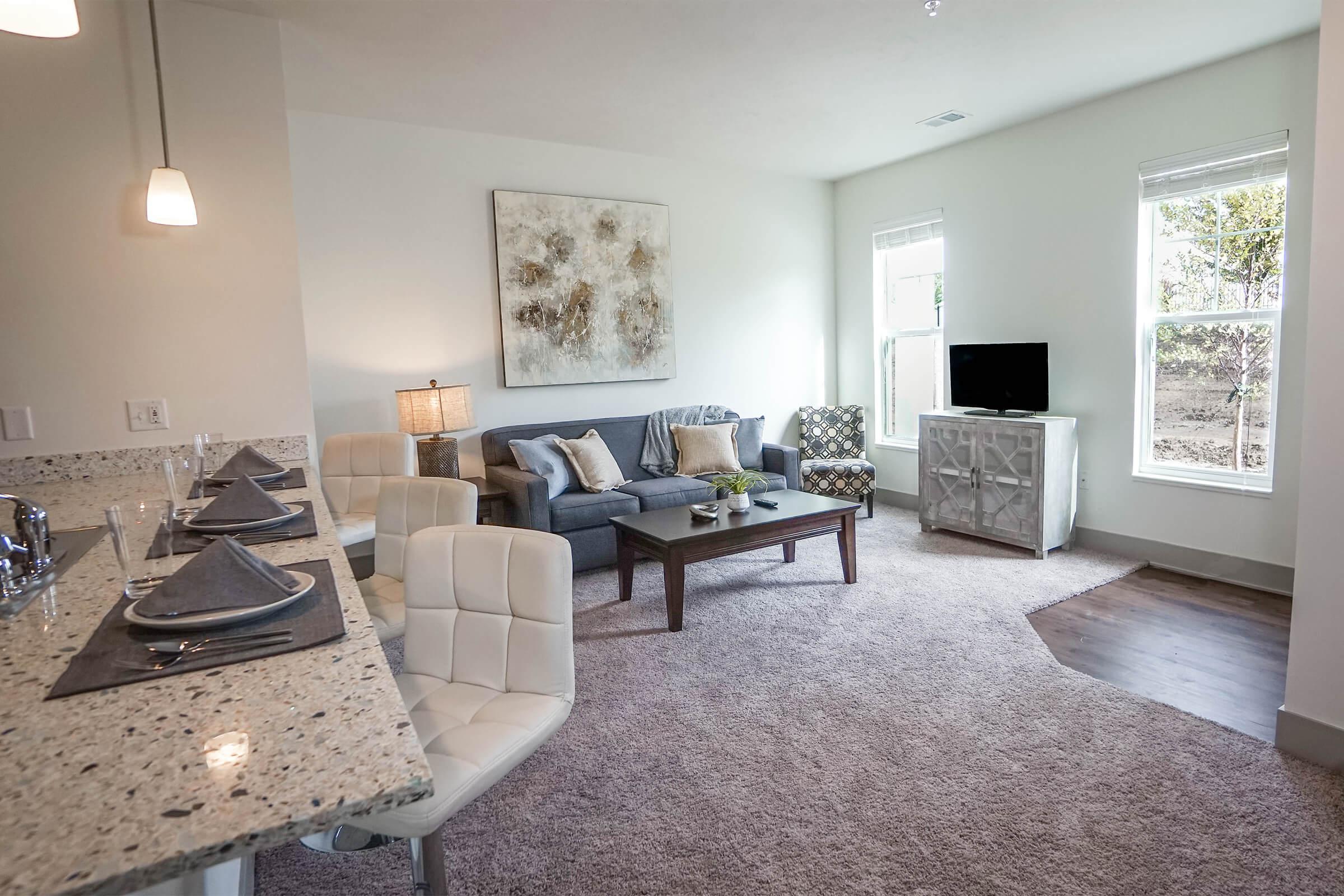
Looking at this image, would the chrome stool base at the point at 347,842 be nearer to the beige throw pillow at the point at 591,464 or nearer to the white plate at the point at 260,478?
the white plate at the point at 260,478

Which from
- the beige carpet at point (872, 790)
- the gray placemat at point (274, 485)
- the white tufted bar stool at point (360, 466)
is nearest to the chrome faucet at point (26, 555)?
the gray placemat at point (274, 485)

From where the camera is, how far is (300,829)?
2.26 ft

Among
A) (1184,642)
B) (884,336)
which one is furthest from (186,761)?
(884,336)

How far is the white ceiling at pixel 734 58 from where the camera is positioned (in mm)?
2984

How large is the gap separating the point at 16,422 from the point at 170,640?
214cm

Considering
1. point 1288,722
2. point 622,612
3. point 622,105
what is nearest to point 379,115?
point 622,105

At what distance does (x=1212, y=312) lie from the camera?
3855 mm

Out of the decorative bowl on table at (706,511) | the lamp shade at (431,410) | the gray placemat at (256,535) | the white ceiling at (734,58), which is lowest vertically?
the decorative bowl on table at (706,511)

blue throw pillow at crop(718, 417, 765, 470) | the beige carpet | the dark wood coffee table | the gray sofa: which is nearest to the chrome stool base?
the beige carpet

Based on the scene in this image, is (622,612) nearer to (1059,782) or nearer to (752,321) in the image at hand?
(1059,782)

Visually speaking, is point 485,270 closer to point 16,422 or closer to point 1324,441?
point 16,422

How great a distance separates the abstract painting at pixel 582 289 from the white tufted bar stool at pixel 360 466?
1.81 meters

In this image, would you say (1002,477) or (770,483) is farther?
(770,483)

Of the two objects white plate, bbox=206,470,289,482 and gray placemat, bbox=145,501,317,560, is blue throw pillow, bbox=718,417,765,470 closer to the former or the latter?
white plate, bbox=206,470,289,482
